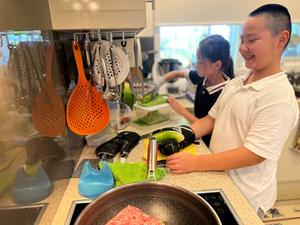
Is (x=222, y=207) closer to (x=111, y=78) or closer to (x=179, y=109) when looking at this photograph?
(x=111, y=78)

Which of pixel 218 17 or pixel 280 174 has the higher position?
pixel 218 17

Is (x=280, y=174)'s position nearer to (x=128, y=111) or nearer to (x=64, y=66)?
(x=128, y=111)

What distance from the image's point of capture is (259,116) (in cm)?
83

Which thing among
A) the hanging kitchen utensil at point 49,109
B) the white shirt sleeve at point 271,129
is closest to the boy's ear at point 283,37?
the white shirt sleeve at point 271,129

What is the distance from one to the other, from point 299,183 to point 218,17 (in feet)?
4.91

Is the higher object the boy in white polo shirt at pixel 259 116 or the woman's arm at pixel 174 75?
the boy in white polo shirt at pixel 259 116

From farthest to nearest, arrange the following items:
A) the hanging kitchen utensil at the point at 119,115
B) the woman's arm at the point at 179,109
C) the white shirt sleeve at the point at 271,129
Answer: the woman's arm at the point at 179,109 → the hanging kitchen utensil at the point at 119,115 → the white shirt sleeve at the point at 271,129

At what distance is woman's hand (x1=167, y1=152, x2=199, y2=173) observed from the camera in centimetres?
85

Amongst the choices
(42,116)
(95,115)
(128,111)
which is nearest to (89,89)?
(95,115)

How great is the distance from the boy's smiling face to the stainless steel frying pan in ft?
1.76

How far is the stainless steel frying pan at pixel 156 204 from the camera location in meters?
0.63

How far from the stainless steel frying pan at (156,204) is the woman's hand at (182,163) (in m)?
0.16

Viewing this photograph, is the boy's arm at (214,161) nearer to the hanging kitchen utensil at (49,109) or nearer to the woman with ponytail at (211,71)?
the hanging kitchen utensil at (49,109)

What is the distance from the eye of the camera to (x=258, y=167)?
3.04ft
